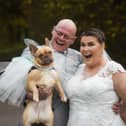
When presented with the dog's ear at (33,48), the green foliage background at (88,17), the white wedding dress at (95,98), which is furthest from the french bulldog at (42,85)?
the green foliage background at (88,17)

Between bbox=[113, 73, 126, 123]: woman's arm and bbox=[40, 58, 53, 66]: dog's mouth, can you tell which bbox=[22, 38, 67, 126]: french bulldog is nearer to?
bbox=[40, 58, 53, 66]: dog's mouth

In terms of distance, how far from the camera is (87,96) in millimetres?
4488

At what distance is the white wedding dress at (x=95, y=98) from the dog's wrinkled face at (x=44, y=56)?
0.25 meters

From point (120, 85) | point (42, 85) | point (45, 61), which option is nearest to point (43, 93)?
point (42, 85)

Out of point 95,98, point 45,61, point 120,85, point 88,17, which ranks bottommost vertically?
point 88,17

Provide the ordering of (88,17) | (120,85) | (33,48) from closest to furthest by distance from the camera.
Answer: (120,85), (33,48), (88,17)

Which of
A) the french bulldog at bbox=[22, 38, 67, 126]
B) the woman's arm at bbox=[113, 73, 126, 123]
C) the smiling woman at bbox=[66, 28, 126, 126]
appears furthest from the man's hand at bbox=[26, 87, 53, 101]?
the woman's arm at bbox=[113, 73, 126, 123]

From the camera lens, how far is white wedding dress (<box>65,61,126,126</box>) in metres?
4.46

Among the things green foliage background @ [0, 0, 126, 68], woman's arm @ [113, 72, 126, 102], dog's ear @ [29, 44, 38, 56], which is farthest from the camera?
green foliage background @ [0, 0, 126, 68]

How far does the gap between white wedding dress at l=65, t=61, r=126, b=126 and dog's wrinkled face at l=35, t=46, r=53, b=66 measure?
0.83 ft

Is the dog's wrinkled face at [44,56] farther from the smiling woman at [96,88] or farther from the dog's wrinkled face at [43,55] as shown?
the smiling woman at [96,88]

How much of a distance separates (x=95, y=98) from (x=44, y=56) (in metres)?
0.48

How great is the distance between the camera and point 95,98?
4.48 meters

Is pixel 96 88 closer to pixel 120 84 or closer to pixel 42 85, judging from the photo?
pixel 120 84
